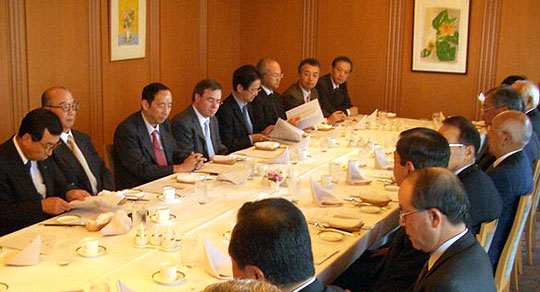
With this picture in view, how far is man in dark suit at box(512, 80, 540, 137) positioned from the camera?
273 inches

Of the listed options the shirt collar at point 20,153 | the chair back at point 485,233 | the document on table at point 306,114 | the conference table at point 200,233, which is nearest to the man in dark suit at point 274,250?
the conference table at point 200,233

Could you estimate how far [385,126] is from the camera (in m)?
7.54

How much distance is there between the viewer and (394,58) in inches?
381

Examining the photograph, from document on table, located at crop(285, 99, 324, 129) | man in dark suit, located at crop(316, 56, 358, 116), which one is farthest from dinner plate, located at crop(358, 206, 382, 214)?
man in dark suit, located at crop(316, 56, 358, 116)

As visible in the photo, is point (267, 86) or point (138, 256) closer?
point (138, 256)

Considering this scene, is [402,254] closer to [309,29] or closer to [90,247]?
[90,247]

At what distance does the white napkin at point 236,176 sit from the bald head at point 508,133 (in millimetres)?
1799

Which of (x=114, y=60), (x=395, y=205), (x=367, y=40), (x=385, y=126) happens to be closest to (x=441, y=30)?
(x=367, y=40)

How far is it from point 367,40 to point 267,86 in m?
2.64

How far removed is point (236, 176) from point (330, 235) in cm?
122

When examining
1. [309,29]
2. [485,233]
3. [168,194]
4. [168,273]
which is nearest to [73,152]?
[168,194]

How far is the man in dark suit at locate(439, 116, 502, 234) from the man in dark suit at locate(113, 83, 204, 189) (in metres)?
1.96

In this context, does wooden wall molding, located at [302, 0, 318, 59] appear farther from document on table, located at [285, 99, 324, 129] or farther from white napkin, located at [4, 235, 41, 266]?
white napkin, located at [4, 235, 41, 266]

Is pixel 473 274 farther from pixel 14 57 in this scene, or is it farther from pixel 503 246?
pixel 14 57
